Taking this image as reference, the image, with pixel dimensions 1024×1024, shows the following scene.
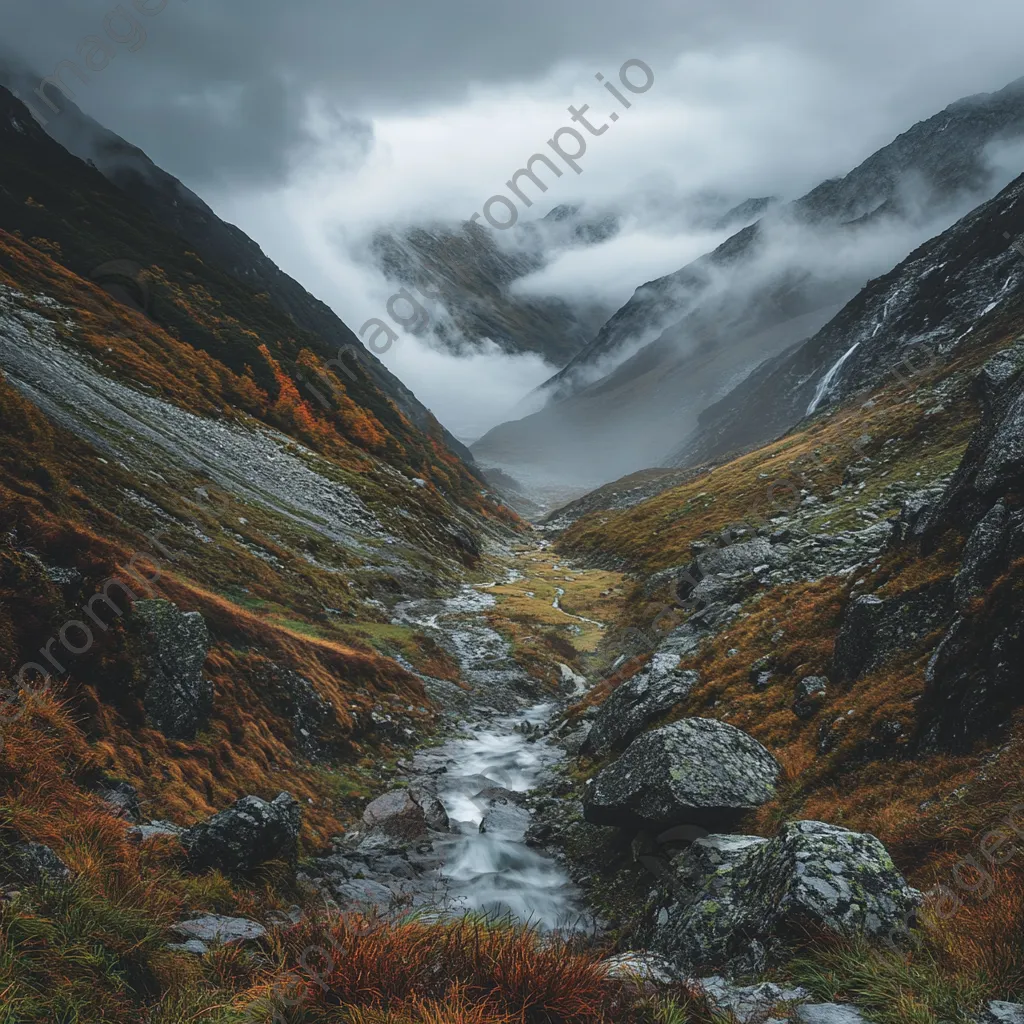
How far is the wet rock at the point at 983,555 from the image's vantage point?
12.7 metres

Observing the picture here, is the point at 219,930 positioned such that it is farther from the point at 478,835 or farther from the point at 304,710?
the point at 304,710

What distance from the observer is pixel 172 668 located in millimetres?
14992

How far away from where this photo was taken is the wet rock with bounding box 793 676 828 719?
635 inches

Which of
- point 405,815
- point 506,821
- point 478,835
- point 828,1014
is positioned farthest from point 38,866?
point 506,821

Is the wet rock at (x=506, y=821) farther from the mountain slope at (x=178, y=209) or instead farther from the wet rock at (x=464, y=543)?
the mountain slope at (x=178, y=209)

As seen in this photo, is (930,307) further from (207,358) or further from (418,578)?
(207,358)

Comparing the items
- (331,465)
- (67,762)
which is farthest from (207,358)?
(67,762)

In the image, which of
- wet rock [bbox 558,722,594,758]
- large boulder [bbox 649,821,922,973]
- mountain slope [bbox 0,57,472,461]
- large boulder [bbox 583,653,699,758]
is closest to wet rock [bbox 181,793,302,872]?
large boulder [bbox 649,821,922,973]

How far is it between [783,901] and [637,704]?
1375 centimetres

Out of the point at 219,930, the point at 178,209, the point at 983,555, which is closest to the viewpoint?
the point at 219,930

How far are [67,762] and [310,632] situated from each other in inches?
744

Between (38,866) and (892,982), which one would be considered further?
(38,866)

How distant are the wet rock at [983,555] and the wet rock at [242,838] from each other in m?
14.8

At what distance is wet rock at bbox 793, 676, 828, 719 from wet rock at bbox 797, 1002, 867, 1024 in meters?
11.3
